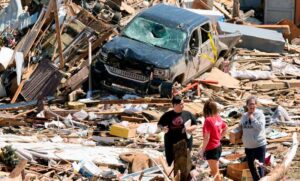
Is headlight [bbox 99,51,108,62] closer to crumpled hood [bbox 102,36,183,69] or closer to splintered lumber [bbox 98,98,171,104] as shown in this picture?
crumpled hood [bbox 102,36,183,69]

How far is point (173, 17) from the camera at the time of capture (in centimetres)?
2150

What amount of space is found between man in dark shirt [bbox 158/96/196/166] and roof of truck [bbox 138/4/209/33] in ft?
25.8

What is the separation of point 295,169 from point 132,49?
5757 mm

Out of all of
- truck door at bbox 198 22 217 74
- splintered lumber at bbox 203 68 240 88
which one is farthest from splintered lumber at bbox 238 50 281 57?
truck door at bbox 198 22 217 74

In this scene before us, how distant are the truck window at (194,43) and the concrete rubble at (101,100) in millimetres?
706

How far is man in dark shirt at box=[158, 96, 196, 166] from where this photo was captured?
13188 millimetres

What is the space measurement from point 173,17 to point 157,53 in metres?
1.54

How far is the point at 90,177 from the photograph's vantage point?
571 inches

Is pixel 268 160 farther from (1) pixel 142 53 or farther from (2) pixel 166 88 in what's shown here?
(1) pixel 142 53

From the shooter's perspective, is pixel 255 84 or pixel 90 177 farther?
pixel 255 84

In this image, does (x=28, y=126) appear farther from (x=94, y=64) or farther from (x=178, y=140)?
(x=178, y=140)

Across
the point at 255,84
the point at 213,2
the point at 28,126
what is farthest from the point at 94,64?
the point at 213,2

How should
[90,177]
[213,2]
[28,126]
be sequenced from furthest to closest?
[213,2]
[28,126]
[90,177]

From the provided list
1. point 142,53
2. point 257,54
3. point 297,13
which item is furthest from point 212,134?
point 297,13
